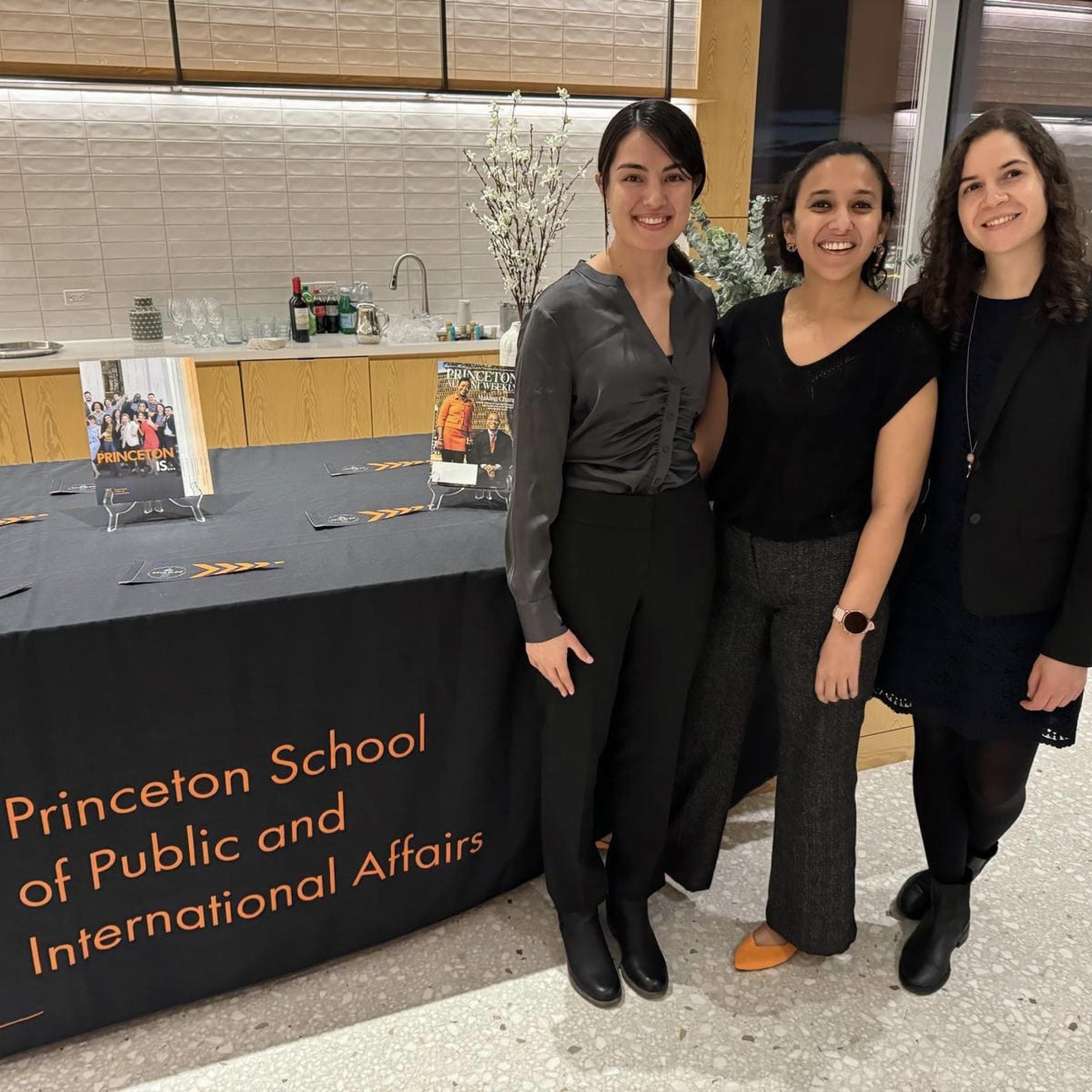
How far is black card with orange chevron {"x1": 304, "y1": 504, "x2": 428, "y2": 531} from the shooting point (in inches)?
74.4

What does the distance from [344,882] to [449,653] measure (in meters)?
0.51

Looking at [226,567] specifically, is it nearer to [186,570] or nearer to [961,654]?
[186,570]

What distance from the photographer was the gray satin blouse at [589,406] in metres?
1.49

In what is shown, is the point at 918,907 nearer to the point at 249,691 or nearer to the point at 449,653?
the point at 449,653

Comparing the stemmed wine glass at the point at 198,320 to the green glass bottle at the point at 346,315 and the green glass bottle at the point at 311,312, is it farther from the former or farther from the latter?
the green glass bottle at the point at 346,315

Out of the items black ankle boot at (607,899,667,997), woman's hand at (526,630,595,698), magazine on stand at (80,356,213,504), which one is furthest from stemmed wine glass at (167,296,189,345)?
black ankle boot at (607,899,667,997)

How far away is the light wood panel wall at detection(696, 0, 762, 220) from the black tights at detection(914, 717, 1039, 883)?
309cm

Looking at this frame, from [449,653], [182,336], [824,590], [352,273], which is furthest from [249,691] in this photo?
[352,273]

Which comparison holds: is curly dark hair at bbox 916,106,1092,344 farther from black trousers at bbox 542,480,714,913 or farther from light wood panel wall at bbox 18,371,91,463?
light wood panel wall at bbox 18,371,91,463

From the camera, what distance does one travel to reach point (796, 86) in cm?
469

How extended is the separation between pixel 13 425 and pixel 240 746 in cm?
260

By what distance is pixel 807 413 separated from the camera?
158 cm

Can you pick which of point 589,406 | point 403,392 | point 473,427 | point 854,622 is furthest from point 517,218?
point 403,392

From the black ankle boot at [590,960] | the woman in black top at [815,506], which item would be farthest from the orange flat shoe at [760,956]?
the black ankle boot at [590,960]
